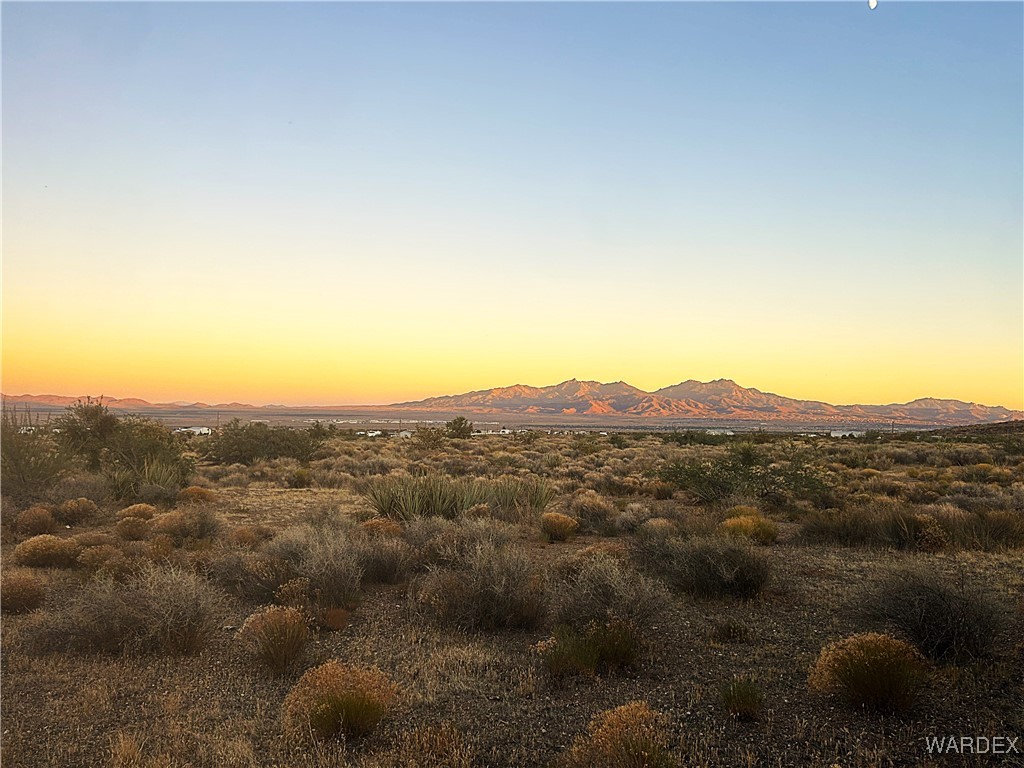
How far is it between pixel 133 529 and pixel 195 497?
5.67 meters

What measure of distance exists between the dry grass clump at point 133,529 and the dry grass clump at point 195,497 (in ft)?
14.9

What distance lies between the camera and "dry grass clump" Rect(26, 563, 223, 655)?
25.6 feet

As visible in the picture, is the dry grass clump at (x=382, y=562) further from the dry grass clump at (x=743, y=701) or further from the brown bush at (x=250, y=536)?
the dry grass clump at (x=743, y=701)

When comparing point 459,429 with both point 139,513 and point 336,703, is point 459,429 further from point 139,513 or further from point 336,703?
point 336,703

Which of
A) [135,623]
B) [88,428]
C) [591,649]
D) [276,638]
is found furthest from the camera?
[88,428]

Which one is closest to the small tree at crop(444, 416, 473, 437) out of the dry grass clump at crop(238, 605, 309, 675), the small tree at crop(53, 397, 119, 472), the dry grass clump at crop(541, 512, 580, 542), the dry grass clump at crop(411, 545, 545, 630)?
the small tree at crop(53, 397, 119, 472)

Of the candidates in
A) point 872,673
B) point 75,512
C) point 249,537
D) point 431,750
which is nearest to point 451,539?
point 249,537

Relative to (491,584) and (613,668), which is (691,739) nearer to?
(613,668)

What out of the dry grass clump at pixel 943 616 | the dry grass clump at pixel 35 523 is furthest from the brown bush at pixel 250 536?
the dry grass clump at pixel 943 616

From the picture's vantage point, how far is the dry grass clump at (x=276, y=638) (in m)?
7.29

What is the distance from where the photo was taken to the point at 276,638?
24.5 feet

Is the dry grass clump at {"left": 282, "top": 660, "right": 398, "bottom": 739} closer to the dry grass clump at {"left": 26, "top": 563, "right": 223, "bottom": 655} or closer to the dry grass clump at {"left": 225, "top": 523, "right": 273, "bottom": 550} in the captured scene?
the dry grass clump at {"left": 26, "top": 563, "right": 223, "bottom": 655}

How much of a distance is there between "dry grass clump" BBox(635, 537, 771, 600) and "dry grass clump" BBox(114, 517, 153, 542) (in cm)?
1104

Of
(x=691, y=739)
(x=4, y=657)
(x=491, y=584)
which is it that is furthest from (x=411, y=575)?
(x=691, y=739)
